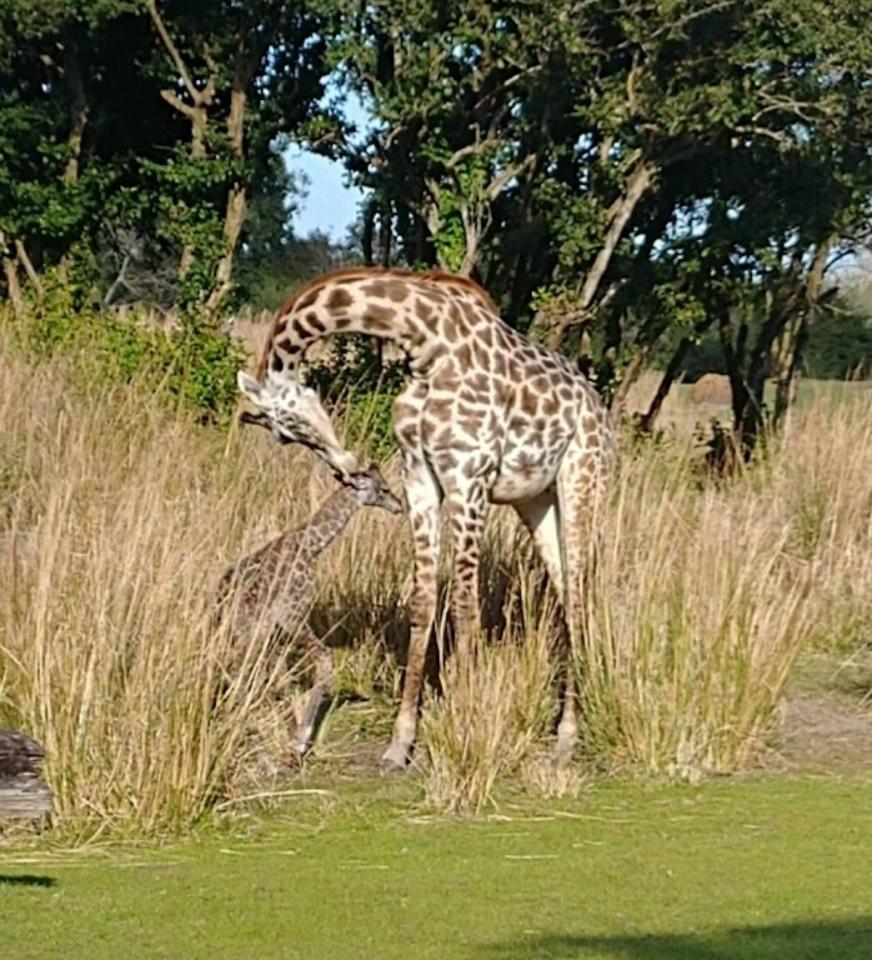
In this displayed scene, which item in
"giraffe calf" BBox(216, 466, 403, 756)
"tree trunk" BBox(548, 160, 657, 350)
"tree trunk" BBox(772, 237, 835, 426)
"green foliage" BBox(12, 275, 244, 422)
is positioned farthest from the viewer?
"tree trunk" BBox(772, 237, 835, 426)

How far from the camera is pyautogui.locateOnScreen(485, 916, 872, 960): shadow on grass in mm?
6625

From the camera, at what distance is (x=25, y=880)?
760 cm

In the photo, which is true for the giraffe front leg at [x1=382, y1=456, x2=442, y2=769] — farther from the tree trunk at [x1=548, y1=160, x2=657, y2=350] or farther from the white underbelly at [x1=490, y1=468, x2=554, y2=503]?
the tree trunk at [x1=548, y1=160, x2=657, y2=350]

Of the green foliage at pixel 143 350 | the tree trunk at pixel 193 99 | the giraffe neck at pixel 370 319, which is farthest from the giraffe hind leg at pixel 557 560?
the tree trunk at pixel 193 99

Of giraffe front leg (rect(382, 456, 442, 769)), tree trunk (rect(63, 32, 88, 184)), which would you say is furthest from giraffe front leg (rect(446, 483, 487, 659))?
tree trunk (rect(63, 32, 88, 184))

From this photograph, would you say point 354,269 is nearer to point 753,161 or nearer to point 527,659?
point 527,659

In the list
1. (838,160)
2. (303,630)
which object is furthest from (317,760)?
(838,160)

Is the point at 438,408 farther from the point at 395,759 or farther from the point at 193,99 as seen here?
the point at 193,99

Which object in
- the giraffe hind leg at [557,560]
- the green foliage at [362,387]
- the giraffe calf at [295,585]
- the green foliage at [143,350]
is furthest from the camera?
the green foliage at [143,350]

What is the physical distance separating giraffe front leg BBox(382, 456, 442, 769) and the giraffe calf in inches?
13.6

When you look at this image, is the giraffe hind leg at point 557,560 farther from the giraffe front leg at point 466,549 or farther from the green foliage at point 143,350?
the green foliage at point 143,350

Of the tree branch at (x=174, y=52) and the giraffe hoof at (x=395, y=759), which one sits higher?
the tree branch at (x=174, y=52)

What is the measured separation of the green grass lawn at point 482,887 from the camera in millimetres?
6770

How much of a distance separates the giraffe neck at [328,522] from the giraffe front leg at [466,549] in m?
0.55
